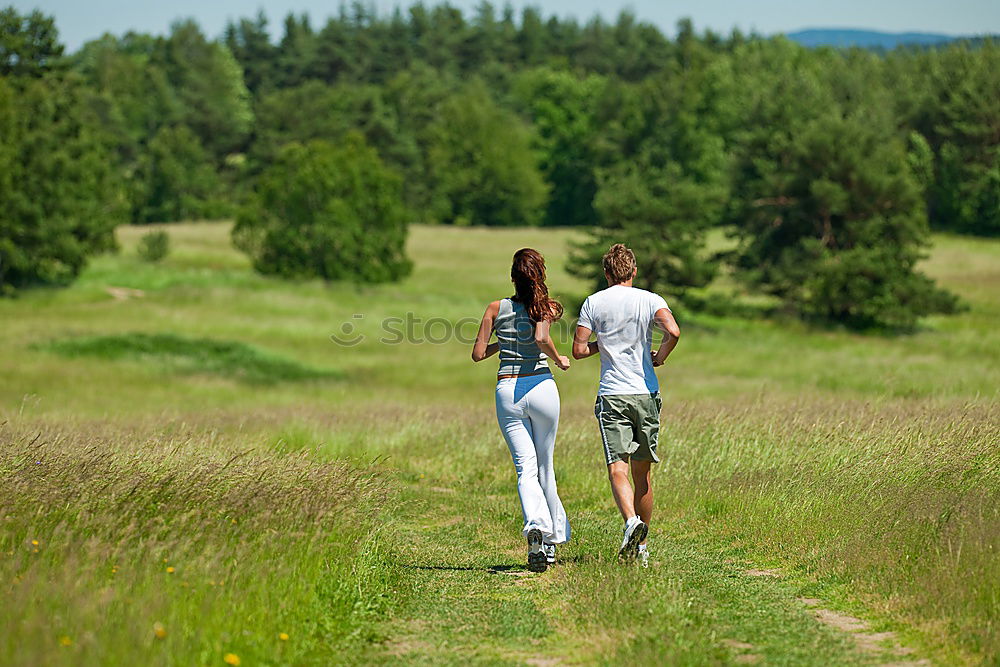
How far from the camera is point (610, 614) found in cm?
568

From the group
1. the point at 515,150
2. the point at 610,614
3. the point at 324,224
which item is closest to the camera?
the point at 610,614

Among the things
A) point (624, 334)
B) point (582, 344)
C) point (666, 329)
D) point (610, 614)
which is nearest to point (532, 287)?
point (582, 344)

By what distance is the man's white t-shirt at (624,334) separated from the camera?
23.9 feet

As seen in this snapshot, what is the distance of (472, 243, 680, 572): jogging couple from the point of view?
7.28 m

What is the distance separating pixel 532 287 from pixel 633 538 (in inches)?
71.1

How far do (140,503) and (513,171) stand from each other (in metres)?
99.8

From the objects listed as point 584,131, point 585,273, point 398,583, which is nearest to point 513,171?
point 584,131

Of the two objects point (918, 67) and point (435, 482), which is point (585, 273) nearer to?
point (435, 482)

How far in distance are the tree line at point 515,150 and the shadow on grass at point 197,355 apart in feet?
57.5

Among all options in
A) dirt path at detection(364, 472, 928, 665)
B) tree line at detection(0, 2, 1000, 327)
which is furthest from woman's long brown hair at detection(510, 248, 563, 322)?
tree line at detection(0, 2, 1000, 327)

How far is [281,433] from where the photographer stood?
13570 millimetres

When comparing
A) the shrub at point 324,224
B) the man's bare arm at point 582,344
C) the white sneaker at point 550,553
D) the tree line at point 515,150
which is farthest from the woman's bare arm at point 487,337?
the shrub at point 324,224

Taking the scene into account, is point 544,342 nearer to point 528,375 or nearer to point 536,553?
point 528,375

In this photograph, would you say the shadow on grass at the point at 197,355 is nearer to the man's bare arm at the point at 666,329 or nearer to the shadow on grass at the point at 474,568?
the shadow on grass at the point at 474,568
